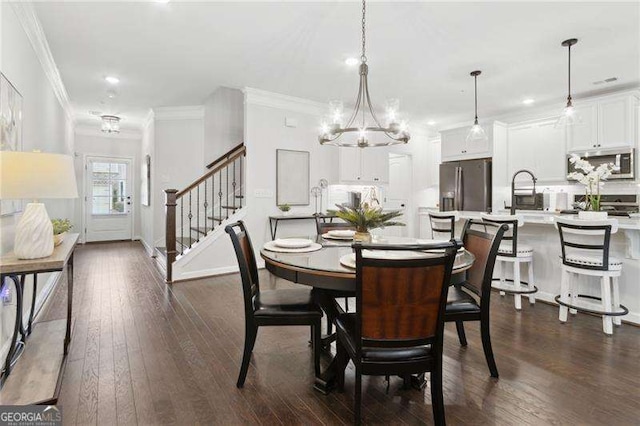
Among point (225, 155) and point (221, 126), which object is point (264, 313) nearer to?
point (225, 155)

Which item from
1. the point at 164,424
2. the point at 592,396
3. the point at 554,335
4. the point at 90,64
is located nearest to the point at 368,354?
the point at 164,424

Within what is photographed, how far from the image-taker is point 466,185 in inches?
251

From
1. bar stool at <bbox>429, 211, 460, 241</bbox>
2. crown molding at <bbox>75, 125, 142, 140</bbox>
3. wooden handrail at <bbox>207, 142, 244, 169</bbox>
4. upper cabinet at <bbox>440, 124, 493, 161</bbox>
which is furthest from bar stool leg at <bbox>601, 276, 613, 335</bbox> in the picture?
crown molding at <bbox>75, 125, 142, 140</bbox>

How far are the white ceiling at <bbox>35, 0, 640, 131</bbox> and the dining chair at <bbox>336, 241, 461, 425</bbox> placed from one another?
2421mm

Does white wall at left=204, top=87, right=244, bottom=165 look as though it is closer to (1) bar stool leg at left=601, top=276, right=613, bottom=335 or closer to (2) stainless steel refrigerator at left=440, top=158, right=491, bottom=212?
(2) stainless steel refrigerator at left=440, top=158, right=491, bottom=212

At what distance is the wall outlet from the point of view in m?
5.20

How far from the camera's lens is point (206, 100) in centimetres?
605

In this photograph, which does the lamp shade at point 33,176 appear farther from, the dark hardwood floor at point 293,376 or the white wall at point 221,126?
the white wall at point 221,126

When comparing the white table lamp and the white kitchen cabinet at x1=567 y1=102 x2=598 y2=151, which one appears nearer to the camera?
the white table lamp

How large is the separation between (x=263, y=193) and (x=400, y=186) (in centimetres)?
351

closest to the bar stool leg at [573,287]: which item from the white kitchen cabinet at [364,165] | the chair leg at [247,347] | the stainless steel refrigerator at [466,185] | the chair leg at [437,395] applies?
the chair leg at [437,395]

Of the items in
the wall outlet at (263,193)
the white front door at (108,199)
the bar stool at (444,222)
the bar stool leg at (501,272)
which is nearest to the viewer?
the bar stool leg at (501,272)

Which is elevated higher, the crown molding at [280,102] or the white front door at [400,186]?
the crown molding at [280,102]

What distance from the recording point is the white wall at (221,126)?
6.18 m
